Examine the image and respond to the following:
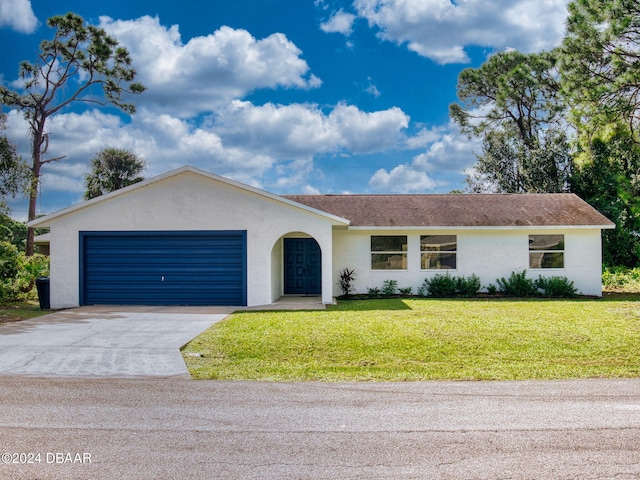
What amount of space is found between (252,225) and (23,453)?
11.6m

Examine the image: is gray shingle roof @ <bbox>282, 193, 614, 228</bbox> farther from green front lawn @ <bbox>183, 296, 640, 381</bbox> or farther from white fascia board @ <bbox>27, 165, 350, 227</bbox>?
green front lawn @ <bbox>183, 296, 640, 381</bbox>

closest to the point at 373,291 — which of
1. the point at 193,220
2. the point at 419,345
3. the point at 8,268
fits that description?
the point at 193,220

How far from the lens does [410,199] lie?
2216 cm

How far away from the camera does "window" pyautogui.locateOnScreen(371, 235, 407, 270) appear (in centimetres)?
1925

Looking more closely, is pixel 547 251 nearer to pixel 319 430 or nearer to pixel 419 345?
pixel 419 345

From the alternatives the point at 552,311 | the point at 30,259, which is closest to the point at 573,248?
the point at 552,311

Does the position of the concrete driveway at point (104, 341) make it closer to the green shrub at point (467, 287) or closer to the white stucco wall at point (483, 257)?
the white stucco wall at point (483, 257)

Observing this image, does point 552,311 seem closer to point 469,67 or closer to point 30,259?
point 30,259

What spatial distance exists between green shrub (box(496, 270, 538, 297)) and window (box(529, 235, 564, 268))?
80 cm

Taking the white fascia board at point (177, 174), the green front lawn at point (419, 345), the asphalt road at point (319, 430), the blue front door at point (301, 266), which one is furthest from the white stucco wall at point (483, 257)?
the asphalt road at point (319, 430)

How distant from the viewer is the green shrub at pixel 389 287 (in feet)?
62.4

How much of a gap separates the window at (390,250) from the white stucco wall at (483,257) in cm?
17

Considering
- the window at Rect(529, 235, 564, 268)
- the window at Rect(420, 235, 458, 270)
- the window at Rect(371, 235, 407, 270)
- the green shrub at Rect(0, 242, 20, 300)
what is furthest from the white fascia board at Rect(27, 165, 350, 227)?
the window at Rect(529, 235, 564, 268)

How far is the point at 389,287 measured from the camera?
1908 centimetres
